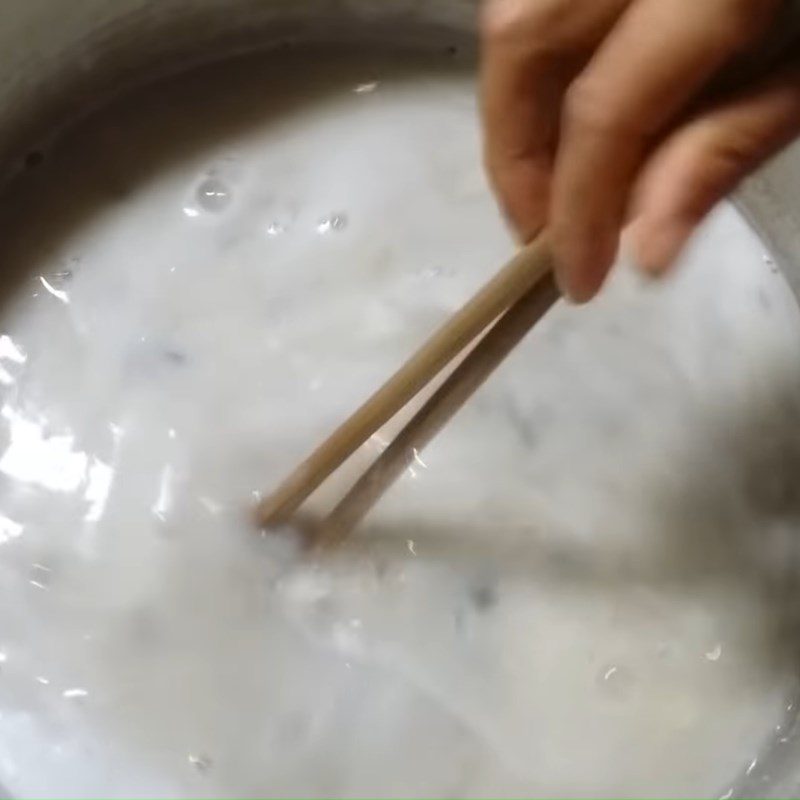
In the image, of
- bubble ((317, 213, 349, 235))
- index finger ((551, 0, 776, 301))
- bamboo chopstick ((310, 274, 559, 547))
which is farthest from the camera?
bubble ((317, 213, 349, 235))

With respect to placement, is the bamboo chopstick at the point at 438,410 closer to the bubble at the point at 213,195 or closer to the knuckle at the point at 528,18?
the knuckle at the point at 528,18

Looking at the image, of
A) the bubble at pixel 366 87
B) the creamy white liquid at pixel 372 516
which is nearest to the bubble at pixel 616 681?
the creamy white liquid at pixel 372 516

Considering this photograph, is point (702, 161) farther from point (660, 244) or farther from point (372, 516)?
point (372, 516)

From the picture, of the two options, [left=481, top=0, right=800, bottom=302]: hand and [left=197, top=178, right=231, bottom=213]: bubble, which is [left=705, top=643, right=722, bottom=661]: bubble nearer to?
[left=481, top=0, right=800, bottom=302]: hand

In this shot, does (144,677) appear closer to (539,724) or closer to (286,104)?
(539,724)

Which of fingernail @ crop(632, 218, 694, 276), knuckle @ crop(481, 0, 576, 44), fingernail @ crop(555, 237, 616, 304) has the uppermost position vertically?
knuckle @ crop(481, 0, 576, 44)

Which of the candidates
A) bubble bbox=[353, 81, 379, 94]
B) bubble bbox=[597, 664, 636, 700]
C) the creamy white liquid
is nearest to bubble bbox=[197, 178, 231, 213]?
the creamy white liquid
